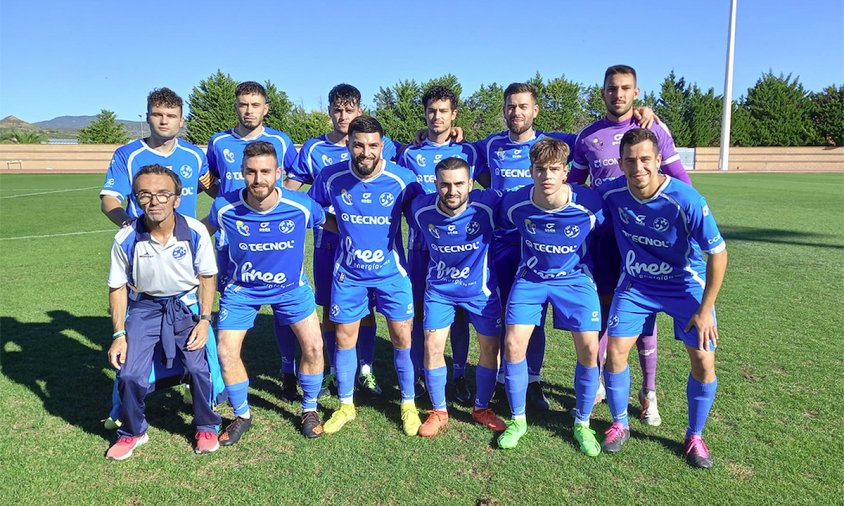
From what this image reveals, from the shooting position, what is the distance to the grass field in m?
3.16

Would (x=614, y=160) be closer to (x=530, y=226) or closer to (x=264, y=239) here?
(x=530, y=226)

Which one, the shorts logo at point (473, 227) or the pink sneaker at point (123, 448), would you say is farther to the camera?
the shorts logo at point (473, 227)

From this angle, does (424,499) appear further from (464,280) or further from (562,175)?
(562,175)

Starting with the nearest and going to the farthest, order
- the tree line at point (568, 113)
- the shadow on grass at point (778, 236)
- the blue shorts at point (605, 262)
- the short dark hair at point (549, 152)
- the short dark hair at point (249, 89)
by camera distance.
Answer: the short dark hair at point (549, 152) → the blue shorts at point (605, 262) → the short dark hair at point (249, 89) → the shadow on grass at point (778, 236) → the tree line at point (568, 113)

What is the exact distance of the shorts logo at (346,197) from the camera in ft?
13.1

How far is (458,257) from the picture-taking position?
154 inches

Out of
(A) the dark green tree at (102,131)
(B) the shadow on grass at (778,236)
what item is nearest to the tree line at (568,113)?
(A) the dark green tree at (102,131)

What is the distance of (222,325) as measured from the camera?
3824mm

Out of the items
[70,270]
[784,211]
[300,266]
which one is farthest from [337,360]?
[784,211]

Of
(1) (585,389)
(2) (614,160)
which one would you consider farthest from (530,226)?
(1) (585,389)

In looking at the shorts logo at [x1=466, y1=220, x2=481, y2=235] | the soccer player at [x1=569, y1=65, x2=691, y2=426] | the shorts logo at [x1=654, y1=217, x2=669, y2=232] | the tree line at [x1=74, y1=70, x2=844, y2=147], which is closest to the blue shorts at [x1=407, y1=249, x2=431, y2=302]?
the shorts logo at [x1=466, y1=220, x2=481, y2=235]

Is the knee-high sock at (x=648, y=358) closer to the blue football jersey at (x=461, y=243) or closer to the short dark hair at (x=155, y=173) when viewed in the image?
the blue football jersey at (x=461, y=243)

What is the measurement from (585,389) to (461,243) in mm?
1225

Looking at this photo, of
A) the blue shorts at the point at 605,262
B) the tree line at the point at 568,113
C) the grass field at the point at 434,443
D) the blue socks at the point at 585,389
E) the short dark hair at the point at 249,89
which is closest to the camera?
the grass field at the point at 434,443
